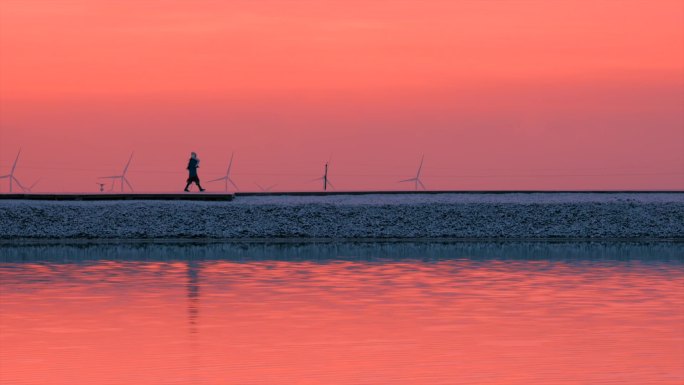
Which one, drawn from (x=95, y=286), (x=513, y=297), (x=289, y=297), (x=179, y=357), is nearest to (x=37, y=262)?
(x=95, y=286)

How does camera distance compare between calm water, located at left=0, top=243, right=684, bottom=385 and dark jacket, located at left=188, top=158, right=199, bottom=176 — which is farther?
dark jacket, located at left=188, top=158, right=199, bottom=176

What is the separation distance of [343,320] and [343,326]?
33.8 inches

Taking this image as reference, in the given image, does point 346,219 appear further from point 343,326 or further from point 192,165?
point 343,326

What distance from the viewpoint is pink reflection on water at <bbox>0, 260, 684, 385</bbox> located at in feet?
48.5

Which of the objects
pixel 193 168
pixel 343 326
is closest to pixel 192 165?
pixel 193 168

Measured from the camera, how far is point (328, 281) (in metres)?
27.9

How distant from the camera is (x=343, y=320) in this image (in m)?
20.2

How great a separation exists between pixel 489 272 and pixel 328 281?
4.82 meters

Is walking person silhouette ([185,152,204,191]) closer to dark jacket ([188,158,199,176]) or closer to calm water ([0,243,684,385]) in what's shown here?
dark jacket ([188,158,199,176])

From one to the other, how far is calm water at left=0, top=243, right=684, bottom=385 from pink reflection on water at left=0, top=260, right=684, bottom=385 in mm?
37

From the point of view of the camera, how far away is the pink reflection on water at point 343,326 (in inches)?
583

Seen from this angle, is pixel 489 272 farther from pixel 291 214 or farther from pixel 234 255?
pixel 291 214

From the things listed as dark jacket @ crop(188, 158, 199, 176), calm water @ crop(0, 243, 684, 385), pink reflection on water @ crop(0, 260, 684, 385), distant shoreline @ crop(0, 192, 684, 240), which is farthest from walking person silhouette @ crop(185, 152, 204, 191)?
pink reflection on water @ crop(0, 260, 684, 385)

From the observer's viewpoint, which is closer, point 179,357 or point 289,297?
point 179,357
